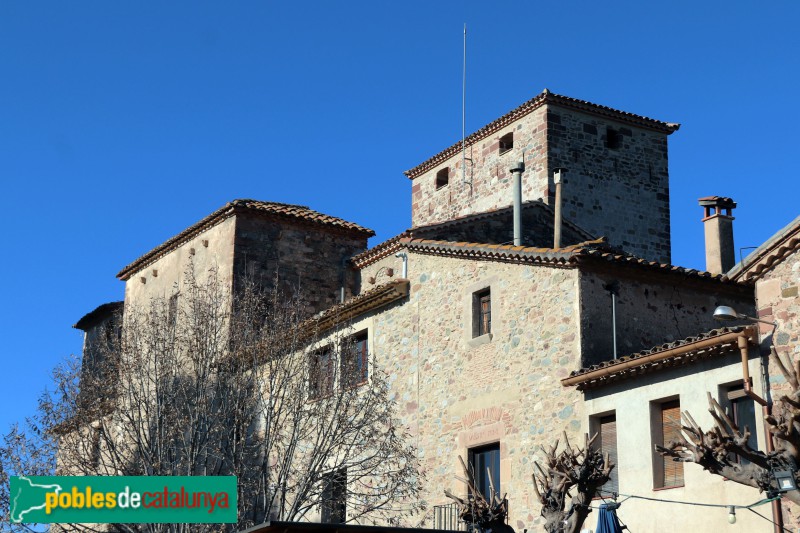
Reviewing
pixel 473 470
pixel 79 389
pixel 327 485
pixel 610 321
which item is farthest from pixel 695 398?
pixel 79 389

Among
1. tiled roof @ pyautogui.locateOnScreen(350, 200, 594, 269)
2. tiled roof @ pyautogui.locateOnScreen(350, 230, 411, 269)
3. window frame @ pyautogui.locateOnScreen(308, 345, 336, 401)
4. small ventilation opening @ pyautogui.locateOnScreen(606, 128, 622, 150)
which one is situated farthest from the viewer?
small ventilation opening @ pyautogui.locateOnScreen(606, 128, 622, 150)

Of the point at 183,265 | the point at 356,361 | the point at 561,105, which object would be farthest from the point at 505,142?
the point at 356,361

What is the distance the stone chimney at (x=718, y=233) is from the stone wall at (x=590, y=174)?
659cm

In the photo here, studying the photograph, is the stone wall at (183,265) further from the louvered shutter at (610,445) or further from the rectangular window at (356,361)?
the louvered shutter at (610,445)

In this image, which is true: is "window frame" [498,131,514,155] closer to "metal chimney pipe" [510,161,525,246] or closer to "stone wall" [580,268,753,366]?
"metal chimney pipe" [510,161,525,246]

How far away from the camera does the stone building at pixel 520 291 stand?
62.5 ft

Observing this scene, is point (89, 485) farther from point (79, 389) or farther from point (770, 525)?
point (770, 525)

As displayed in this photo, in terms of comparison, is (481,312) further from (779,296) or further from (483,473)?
(779,296)

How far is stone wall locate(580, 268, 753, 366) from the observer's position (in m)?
19.2

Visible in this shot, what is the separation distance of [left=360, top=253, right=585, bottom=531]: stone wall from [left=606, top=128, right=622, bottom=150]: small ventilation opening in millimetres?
10992

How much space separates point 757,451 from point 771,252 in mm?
3615

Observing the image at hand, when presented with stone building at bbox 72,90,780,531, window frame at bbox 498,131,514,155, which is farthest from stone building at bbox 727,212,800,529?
window frame at bbox 498,131,514,155

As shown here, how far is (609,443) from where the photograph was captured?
60.1 ft

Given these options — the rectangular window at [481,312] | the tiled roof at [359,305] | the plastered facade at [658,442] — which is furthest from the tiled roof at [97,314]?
the plastered facade at [658,442]
